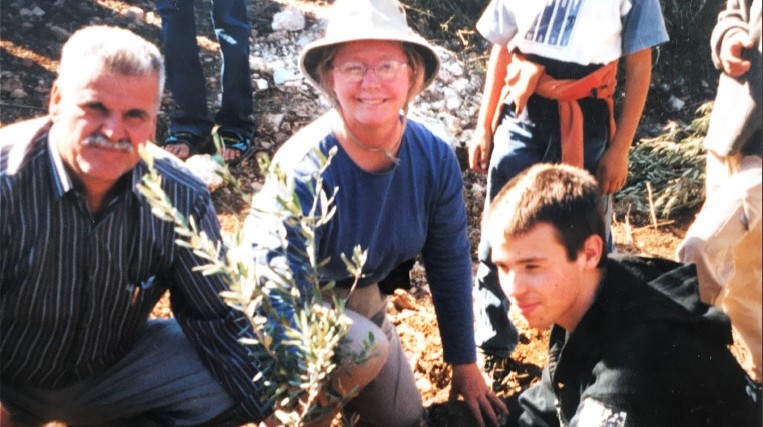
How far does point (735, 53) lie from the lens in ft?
5.45

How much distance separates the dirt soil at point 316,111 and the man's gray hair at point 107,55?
3.10 feet

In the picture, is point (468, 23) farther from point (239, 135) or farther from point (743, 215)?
point (743, 215)

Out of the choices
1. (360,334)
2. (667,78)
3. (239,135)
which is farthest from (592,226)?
(667,78)

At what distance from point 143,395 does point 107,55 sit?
0.98m

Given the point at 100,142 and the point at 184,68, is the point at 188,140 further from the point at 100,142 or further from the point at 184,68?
the point at 100,142

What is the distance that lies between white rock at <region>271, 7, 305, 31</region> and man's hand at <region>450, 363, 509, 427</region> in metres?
3.03

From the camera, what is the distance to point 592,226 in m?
1.92

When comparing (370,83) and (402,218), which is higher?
(370,83)

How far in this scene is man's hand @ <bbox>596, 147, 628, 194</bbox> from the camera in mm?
2506

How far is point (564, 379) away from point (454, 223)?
22.6 inches

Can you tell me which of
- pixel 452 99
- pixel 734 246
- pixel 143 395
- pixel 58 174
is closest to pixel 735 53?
pixel 734 246

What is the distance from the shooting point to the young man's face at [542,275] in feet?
6.06

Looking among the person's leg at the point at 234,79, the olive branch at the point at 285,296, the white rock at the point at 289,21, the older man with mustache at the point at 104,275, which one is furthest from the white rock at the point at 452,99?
the olive branch at the point at 285,296

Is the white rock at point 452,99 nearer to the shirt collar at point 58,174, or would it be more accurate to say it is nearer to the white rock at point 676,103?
the white rock at point 676,103
